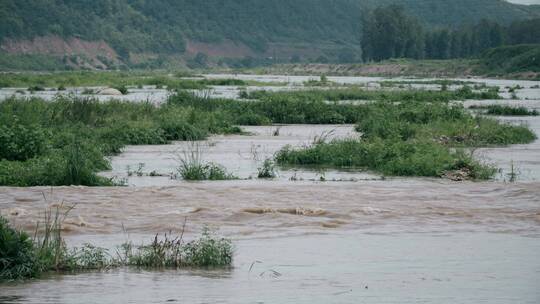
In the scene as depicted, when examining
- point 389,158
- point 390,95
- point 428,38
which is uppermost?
point 428,38

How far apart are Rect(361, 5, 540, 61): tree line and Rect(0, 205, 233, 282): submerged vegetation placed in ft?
430

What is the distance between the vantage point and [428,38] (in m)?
146

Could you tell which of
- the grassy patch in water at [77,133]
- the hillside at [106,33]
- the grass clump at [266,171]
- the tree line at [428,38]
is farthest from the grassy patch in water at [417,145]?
the hillside at [106,33]

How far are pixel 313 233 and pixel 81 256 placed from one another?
412 cm

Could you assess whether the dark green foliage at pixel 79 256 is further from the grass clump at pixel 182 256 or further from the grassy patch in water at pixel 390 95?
the grassy patch in water at pixel 390 95

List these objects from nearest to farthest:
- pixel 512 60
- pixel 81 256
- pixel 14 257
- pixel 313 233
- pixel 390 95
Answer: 1. pixel 14 257
2. pixel 81 256
3. pixel 313 233
4. pixel 390 95
5. pixel 512 60

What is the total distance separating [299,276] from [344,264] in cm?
100

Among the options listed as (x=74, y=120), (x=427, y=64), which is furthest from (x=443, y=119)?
(x=427, y=64)

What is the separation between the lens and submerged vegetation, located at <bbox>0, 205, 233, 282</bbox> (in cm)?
1084

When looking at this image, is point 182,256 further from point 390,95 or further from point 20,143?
point 390,95

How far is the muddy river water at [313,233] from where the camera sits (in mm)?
10547

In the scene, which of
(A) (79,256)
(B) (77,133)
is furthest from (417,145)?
(A) (79,256)

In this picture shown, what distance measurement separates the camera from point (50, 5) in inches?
5861

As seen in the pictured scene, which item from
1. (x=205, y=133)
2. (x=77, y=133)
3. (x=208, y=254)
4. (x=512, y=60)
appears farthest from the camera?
(x=512, y=60)
